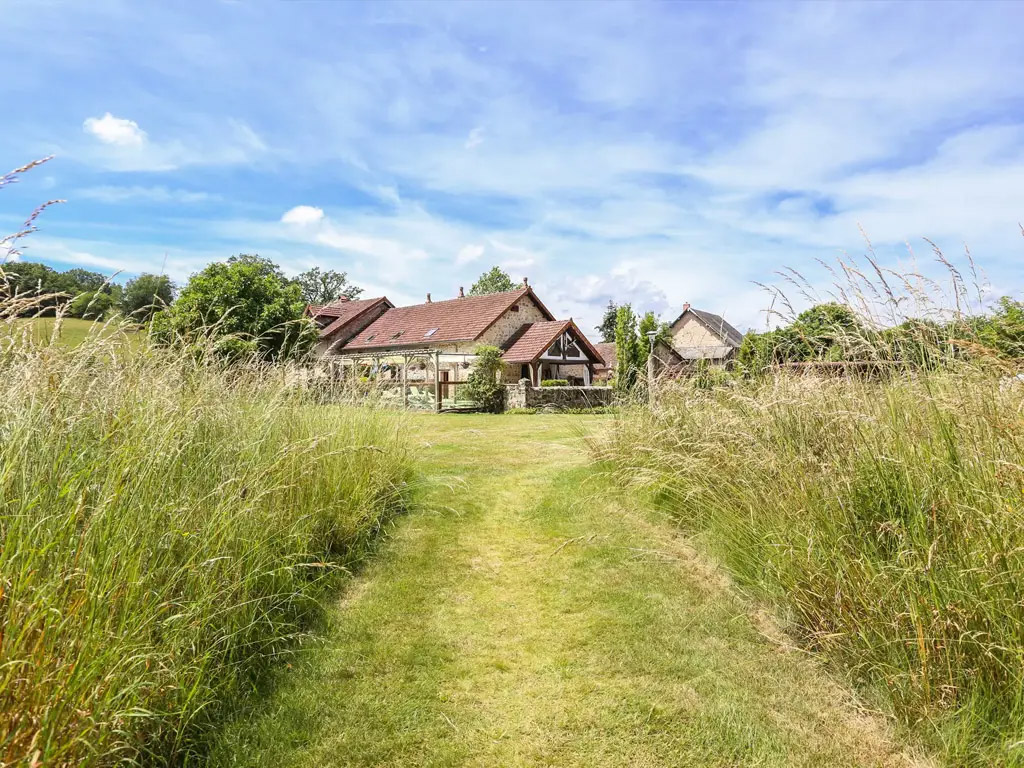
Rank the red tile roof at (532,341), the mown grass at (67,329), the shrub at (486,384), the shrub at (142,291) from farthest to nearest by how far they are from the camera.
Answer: the red tile roof at (532,341) < the shrub at (486,384) < the shrub at (142,291) < the mown grass at (67,329)

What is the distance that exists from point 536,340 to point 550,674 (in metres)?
24.5

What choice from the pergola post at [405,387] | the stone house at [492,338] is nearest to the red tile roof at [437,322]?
the stone house at [492,338]

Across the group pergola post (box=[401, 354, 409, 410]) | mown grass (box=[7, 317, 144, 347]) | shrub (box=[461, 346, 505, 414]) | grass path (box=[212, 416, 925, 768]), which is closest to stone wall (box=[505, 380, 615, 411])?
shrub (box=[461, 346, 505, 414])

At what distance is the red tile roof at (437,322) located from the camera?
28.2 meters

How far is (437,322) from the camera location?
30.6 metres

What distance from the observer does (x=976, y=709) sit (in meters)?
2.22

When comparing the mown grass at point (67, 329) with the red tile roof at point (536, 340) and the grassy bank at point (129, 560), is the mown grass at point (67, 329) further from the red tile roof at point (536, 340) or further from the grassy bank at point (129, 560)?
the red tile roof at point (536, 340)

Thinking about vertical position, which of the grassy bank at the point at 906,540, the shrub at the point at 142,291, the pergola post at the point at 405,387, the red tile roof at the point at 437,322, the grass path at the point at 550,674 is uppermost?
the red tile roof at the point at 437,322

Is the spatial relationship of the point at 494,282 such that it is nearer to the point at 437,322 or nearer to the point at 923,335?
the point at 437,322

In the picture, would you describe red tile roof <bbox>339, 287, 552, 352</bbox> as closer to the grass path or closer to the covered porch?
the covered porch

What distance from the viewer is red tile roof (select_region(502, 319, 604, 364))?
26.5 m

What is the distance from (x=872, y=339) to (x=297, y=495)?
3975 mm

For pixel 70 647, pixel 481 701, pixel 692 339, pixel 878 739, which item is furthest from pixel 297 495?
pixel 692 339

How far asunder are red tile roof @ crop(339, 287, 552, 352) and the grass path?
22.8 m
